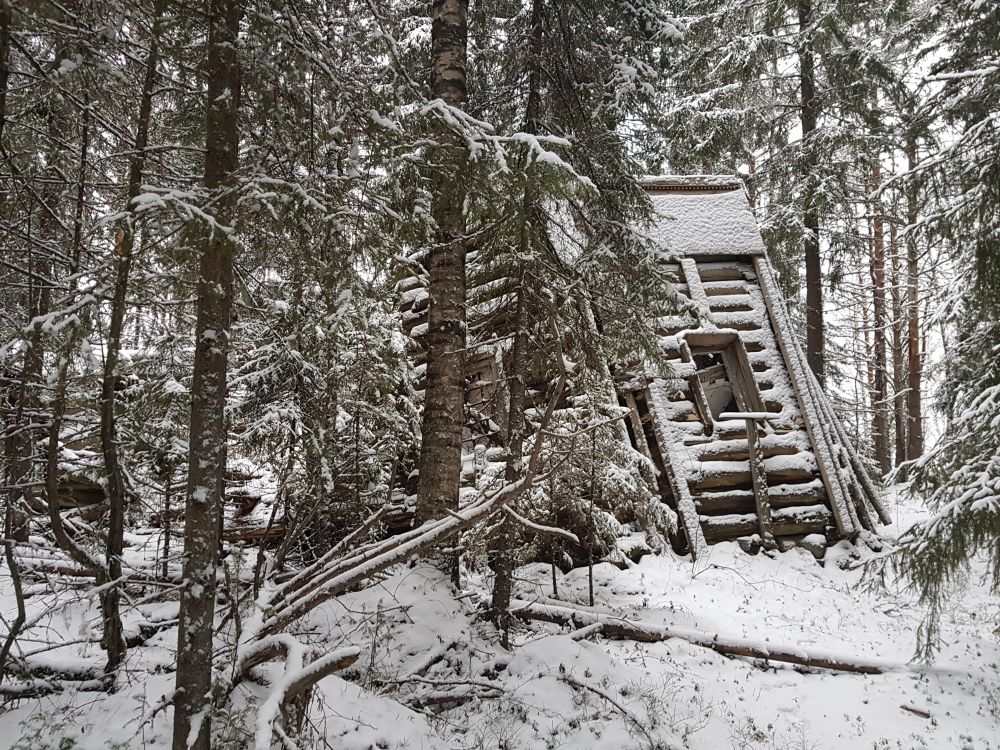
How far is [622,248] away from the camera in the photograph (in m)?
7.08

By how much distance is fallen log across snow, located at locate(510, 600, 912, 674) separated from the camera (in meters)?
6.21

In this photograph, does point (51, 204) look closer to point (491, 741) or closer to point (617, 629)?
point (491, 741)

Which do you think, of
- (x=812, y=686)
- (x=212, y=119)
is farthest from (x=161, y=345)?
(x=812, y=686)

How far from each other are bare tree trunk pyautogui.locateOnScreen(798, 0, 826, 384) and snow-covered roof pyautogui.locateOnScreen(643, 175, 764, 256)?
183cm

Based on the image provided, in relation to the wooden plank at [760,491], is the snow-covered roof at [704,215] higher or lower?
higher

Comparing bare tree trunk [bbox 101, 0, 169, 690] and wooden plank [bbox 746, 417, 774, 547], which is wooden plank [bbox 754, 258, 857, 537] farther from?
bare tree trunk [bbox 101, 0, 169, 690]

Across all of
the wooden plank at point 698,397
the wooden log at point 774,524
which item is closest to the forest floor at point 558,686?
the wooden log at point 774,524

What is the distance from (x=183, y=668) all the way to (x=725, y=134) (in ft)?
46.1

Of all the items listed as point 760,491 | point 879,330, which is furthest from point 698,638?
point 879,330

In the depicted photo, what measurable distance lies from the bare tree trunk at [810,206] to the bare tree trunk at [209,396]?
40.0 feet

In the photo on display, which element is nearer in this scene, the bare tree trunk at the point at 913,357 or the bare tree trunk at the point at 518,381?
the bare tree trunk at the point at 518,381

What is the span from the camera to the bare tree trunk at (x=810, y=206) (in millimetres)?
12781

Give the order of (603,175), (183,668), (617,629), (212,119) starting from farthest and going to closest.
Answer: (603,175)
(617,629)
(212,119)
(183,668)

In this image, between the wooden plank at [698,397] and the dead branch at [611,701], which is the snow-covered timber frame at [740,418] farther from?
the dead branch at [611,701]
